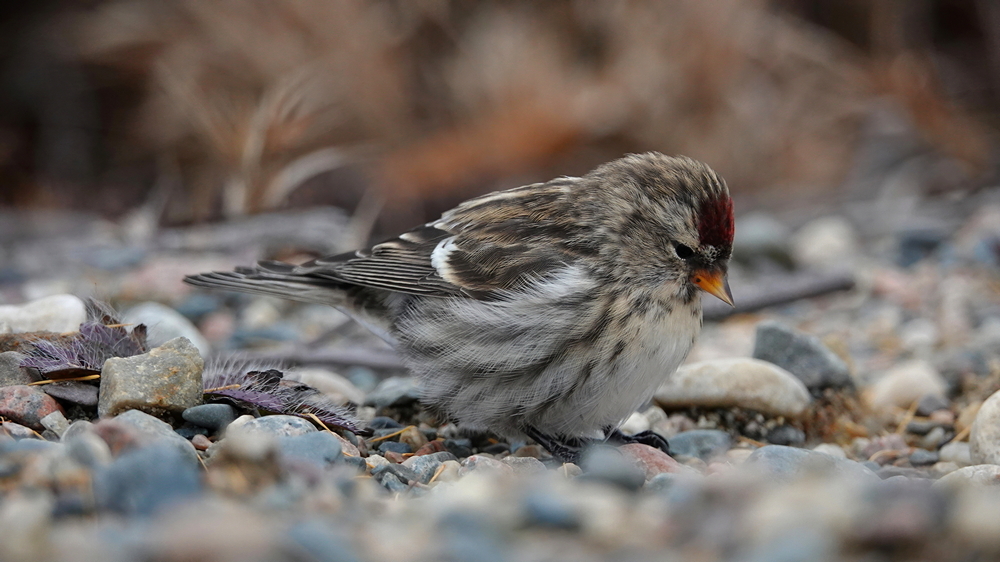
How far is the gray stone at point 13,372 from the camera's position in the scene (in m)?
2.50

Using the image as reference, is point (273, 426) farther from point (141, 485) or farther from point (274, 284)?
point (274, 284)

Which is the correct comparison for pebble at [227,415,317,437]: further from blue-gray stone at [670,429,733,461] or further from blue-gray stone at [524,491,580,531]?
blue-gray stone at [670,429,733,461]

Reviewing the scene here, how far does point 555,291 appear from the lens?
2.73 metres

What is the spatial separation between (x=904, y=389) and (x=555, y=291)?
1.54m

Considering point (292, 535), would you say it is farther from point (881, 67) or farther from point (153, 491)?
point (881, 67)

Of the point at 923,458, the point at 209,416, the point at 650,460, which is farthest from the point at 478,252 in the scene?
the point at 923,458

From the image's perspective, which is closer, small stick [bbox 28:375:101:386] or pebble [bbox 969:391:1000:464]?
small stick [bbox 28:375:101:386]

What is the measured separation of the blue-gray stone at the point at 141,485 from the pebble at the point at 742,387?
5.76 ft

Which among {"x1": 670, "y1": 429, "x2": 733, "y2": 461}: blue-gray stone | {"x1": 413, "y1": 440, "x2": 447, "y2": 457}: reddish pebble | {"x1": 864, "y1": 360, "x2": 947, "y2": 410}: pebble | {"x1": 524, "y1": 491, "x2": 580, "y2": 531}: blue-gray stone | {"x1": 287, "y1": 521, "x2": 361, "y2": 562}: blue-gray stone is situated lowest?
{"x1": 413, "y1": 440, "x2": 447, "y2": 457}: reddish pebble

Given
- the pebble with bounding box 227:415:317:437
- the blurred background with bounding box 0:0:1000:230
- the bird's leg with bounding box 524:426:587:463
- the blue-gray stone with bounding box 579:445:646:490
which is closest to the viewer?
the blue-gray stone with bounding box 579:445:646:490

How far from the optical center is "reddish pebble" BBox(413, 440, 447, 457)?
2701 mm

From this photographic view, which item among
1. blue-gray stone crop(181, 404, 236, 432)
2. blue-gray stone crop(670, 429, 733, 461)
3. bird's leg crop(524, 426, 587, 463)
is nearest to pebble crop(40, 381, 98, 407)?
blue-gray stone crop(181, 404, 236, 432)

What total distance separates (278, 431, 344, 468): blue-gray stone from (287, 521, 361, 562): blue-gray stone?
71cm

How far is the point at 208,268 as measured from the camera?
486 cm
